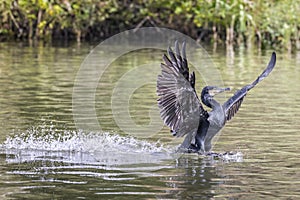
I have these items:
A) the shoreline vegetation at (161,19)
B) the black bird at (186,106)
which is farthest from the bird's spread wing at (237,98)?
the shoreline vegetation at (161,19)

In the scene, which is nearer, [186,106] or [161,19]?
[186,106]

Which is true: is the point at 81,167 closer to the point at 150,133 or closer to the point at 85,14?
the point at 150,133

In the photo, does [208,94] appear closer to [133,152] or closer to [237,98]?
[237,98]

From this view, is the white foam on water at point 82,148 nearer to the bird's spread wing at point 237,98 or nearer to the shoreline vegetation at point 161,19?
the bird's spread wing at point 237,98

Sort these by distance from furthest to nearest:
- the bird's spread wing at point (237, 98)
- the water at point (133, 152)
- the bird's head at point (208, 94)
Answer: the bird's spread wing at point (237, 98) < the bird's head at point (208, 94) < the water at point (133, 152)

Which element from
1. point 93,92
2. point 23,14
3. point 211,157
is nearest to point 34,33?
point 23,14

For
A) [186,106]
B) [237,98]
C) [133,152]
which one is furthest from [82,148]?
[237,98]

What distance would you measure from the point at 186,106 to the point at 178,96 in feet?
0.47

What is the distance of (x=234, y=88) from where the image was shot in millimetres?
14805

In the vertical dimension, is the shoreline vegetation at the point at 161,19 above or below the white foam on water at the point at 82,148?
above

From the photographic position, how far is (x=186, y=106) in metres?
8.45

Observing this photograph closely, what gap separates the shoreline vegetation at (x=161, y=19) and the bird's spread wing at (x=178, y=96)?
634 inches

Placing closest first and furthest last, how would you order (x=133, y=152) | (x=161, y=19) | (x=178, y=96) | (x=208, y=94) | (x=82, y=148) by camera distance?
1. (x=178, y=96)
2. (x=208, y=94)
3. (x=133, y=152)
4. (x=82, y=148)
5. (x=161, y=19)

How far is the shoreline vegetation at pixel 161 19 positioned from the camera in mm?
24953
